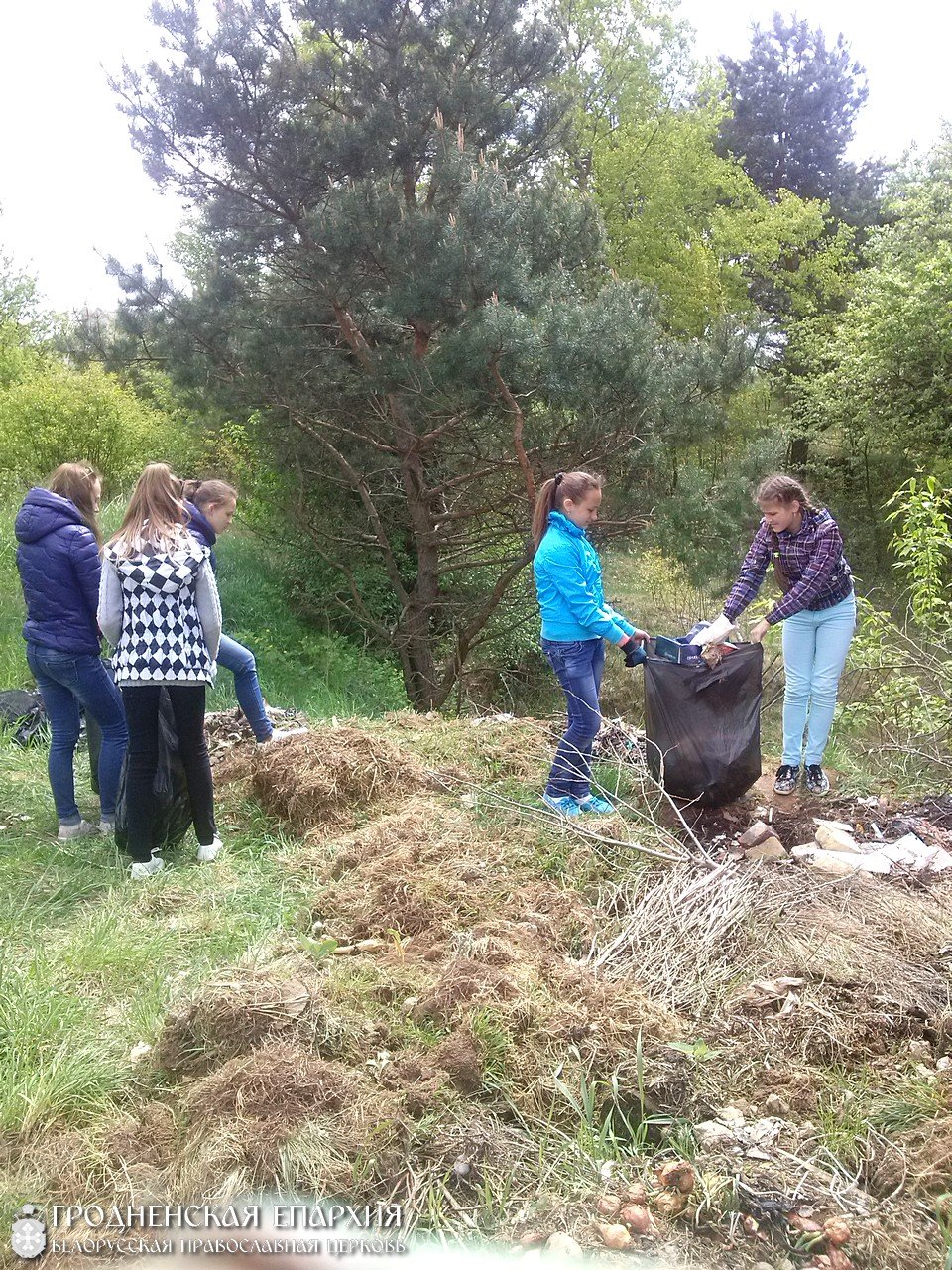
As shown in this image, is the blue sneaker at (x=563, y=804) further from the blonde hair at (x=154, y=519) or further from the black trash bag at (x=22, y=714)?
the black trash bag at (x=22, y=714)

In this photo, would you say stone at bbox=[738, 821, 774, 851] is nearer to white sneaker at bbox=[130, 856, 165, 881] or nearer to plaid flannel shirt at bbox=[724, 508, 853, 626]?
plaid flannel shirt at bbox=[724, 508, 853, 626]

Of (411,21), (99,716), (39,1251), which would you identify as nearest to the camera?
(39,1251)

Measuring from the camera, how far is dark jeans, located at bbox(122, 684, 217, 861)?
3762mm

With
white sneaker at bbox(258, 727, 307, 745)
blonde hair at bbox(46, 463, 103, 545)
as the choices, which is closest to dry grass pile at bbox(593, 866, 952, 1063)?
white sneaker at bbox(258, 727, 307, 745)

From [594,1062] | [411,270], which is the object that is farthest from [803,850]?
[411,270]

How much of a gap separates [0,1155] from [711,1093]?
1793 millimetres

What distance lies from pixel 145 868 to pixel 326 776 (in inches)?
38.5

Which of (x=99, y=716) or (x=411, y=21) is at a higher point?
(x=411, y=21)

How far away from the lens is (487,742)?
5.48m

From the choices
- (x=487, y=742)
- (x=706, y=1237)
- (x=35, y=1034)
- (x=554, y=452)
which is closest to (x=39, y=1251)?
(x=35, y=1034)

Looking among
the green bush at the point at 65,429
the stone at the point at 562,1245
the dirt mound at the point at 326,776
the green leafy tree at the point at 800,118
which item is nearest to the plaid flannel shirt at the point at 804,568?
the dirt mound at the point at 326,776

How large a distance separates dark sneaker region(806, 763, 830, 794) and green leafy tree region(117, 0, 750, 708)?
3.88m

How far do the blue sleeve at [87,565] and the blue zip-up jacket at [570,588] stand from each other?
200 cm

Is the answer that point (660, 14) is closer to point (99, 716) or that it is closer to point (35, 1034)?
point (99, 716)
